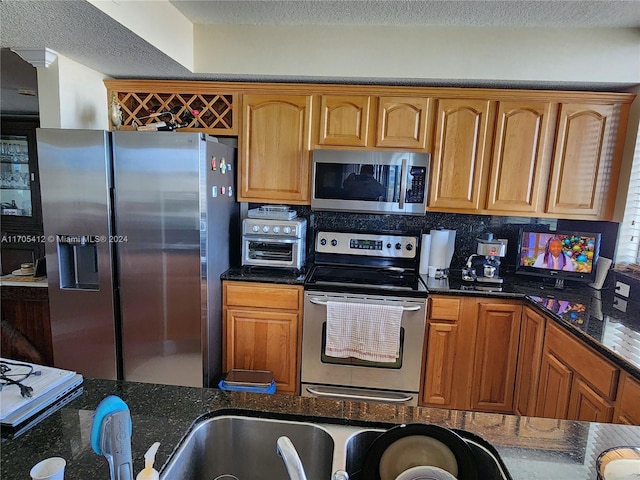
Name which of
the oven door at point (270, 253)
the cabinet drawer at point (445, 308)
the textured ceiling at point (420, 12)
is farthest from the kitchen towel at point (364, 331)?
the textured ceiling at point (420, 12)

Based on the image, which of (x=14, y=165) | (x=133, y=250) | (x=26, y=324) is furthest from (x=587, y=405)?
(x=14, y=165)

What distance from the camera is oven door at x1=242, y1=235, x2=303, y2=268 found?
2.63m

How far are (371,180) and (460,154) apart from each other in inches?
24.6

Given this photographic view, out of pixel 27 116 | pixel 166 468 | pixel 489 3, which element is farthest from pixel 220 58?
pixel 27 116

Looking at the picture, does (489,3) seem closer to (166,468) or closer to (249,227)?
(249,227)

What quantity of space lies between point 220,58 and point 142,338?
1850 millimetres

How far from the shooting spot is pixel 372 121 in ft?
8.48

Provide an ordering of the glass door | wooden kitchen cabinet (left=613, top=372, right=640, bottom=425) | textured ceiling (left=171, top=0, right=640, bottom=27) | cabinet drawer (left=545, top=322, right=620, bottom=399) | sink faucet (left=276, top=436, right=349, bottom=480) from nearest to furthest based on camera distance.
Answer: sink faucet (left=276, top=436, right=349, bottom=480)
wooden kitchen cabinet (left=613, top=372, right=640, bottom=425)
cabinet drawer (left=545, top=322, right=620, bottom=399)
textured ceiling (left=171, top=0, right=640, bottom=27)
the glass door

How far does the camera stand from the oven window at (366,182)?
2525 millimetres

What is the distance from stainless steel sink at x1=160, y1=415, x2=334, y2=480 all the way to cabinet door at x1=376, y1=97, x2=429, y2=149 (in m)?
2.04

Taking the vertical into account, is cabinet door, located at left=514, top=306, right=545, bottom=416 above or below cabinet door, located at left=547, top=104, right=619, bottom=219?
below

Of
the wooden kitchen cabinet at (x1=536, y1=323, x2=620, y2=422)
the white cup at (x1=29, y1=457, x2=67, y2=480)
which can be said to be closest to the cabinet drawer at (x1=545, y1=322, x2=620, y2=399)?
the wooden kitchen cabinet at (x1=536, y1=323, x2=620, y2=422)

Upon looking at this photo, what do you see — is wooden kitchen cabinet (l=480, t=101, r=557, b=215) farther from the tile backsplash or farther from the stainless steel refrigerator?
the stainless steel refrigerator

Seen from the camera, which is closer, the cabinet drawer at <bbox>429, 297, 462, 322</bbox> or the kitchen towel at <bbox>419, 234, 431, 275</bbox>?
the cabinet drawer at <bbox>429, 297, 462, 322</bbox>
